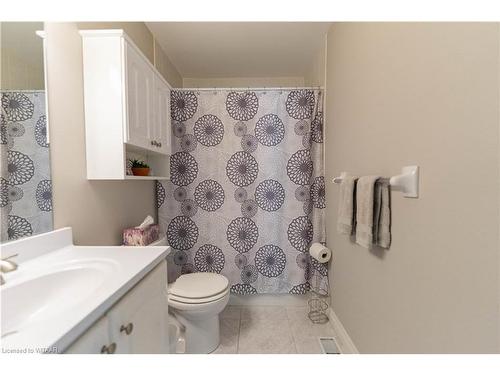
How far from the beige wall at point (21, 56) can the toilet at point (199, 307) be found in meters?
1.27

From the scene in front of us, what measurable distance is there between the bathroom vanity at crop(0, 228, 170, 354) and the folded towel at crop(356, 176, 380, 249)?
94cm

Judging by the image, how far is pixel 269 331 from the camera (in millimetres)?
1787

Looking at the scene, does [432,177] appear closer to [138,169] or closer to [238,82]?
[138,169]

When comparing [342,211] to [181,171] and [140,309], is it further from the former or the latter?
[181,171]

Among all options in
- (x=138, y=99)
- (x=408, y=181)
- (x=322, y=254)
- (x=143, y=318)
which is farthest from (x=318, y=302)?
(x=138, y=99)

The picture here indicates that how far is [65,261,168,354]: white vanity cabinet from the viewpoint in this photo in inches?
23.0

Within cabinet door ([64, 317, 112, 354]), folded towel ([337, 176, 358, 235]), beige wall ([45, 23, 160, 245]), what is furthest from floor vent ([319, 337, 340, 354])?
beige wall ([45, 23, 160, 245])

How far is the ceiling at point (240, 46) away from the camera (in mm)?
1906

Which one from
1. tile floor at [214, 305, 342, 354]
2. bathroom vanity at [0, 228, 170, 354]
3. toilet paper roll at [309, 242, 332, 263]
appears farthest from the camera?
toilet paper roll at [309, 242, 332, 263]

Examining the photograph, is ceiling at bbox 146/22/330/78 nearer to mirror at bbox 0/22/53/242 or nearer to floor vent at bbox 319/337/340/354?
mirror at bbox 0/22/53/242

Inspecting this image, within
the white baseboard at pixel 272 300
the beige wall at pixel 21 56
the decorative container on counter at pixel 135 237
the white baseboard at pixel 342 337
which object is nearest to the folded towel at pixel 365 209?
the white baseboard at pixel 342 337

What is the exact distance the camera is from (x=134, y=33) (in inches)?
67.2

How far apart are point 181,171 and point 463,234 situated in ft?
5.91

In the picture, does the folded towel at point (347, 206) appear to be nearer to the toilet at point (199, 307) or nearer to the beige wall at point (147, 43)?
the toilet at point (199, 307)
